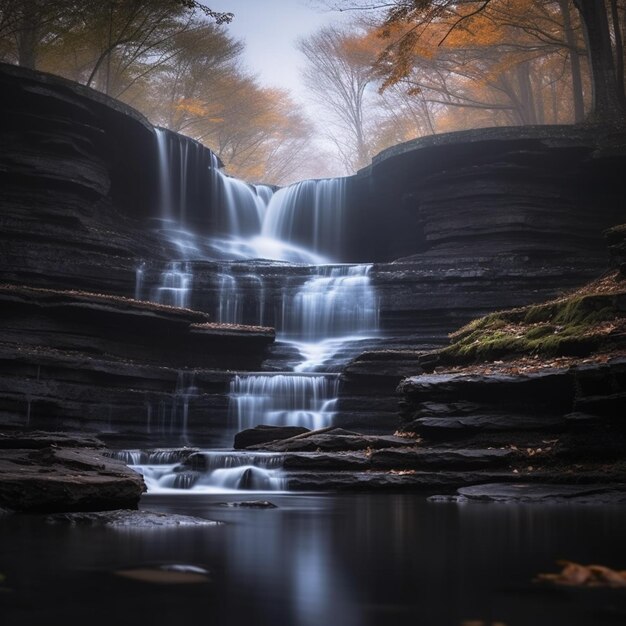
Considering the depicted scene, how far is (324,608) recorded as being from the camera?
2.46m

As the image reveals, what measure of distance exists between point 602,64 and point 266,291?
11522mm

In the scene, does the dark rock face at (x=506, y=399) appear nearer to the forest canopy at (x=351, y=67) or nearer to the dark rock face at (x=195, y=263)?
the dark rock face at (x=195, y=263)

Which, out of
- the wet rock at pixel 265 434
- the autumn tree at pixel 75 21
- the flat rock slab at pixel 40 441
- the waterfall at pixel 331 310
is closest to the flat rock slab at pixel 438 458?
the wet rock at pixel 265 434

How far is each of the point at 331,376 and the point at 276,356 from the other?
2.96 meters

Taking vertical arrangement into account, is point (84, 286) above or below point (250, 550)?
above

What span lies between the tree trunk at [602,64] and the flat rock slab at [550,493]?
15.2 meters

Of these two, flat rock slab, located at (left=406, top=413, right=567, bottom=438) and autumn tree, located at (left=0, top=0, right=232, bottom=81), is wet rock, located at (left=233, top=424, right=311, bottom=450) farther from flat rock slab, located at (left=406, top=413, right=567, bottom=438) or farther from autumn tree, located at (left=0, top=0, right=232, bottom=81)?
autumn tree, located at (left=0, top=0, right=232, bottom=81)

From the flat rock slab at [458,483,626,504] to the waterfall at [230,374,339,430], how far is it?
6552 mm

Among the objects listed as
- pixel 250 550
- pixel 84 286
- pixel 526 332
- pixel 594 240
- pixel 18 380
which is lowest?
pixel 250 550

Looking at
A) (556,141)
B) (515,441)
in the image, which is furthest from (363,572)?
(556,141)

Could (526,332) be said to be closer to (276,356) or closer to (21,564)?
(276,356)

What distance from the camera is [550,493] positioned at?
7355 mm

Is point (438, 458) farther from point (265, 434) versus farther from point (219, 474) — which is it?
point (265, 434)

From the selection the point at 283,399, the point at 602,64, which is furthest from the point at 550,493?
the point at 602,64
